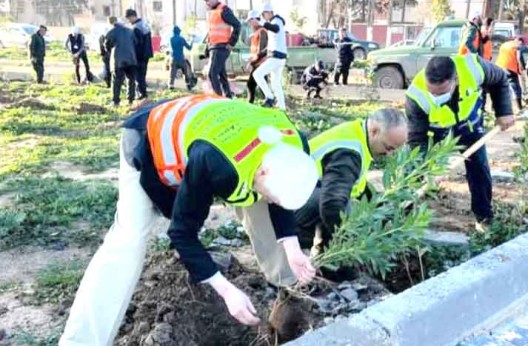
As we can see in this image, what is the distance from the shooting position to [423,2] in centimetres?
4034

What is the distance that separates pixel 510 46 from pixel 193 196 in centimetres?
1118

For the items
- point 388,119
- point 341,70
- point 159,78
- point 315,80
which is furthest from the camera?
point 159,78

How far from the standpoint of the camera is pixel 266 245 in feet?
11.5

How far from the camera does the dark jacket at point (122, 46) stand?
1187 centimetres

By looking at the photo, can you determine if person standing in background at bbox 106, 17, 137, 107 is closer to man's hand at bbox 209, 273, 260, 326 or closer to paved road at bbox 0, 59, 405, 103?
paved road at bbox 0, 59, 405, 103

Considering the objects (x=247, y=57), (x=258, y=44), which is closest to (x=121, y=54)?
(x=258, y=44)

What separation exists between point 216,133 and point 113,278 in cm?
85

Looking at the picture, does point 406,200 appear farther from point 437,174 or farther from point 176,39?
point 176,39

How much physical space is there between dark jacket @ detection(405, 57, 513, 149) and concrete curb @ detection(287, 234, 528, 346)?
5.31 feet

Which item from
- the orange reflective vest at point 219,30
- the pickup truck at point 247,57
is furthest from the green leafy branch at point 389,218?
the pickup truck at point 247,57

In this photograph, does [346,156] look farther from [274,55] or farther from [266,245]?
[274,55]

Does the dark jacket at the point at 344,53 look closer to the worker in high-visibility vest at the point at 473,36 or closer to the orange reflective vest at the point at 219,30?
the worker in high-visibility vest at the point at 473,36

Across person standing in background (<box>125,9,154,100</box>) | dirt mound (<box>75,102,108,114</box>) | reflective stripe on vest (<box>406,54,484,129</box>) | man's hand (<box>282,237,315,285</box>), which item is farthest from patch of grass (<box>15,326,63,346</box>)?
person standing in background (<box>125,9,154,100</box>)

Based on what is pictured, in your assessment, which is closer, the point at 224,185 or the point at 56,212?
the point at 224,185
